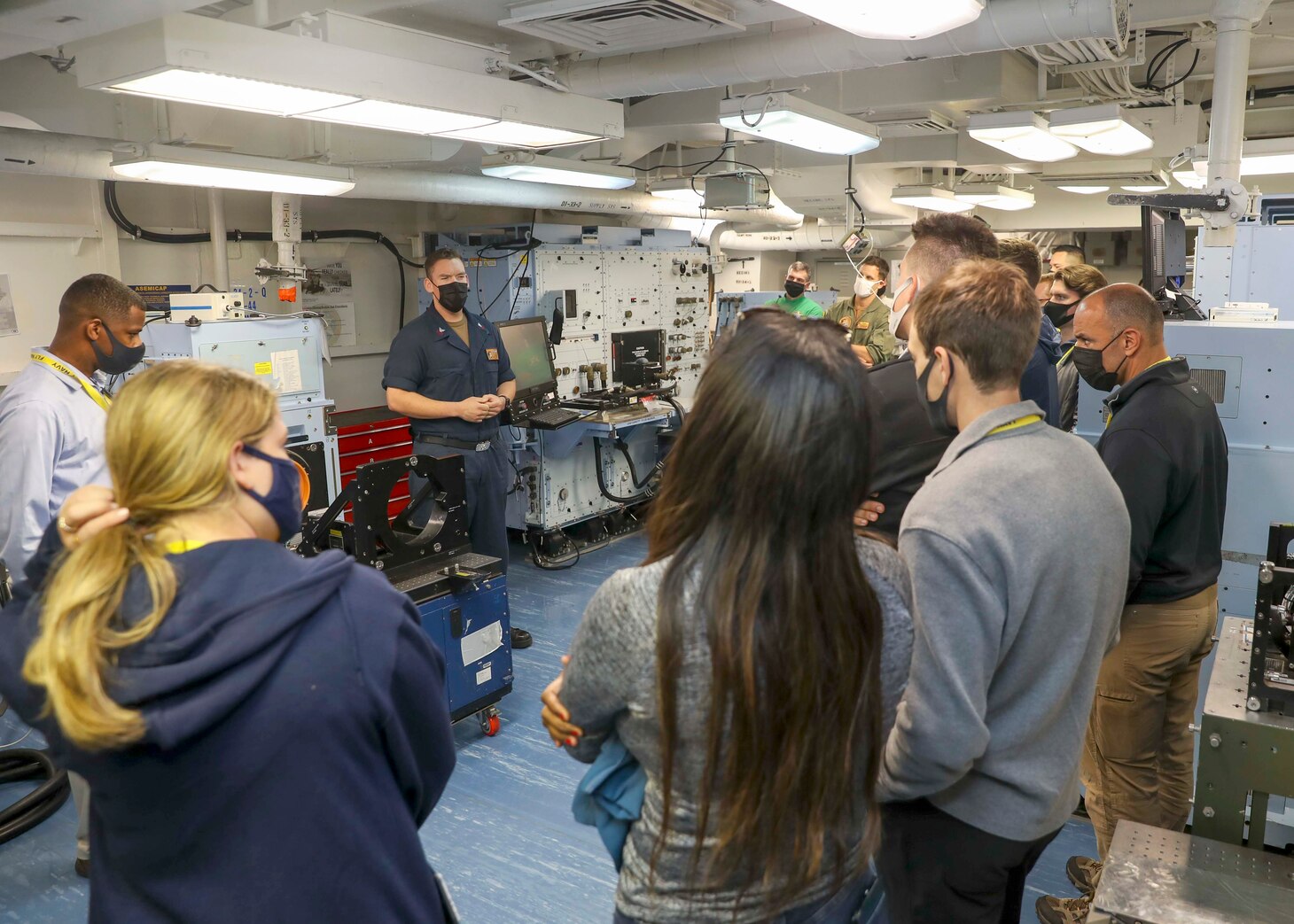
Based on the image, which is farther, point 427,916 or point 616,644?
point 427,916

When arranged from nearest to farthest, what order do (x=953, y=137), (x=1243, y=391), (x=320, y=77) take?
(x=320, y=77)
(x=1243, y=391)
(x=953, y=137)

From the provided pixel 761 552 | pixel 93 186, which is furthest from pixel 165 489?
pixel 93 186

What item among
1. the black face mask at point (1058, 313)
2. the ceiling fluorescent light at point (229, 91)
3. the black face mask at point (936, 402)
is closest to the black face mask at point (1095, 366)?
the black face mask at point (936, 402)

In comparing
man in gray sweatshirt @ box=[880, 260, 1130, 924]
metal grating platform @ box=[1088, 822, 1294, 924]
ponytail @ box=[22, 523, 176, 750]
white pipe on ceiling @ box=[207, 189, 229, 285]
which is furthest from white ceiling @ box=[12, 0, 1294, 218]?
metal grating platform @ box=[1088, 822, 1294, 924]

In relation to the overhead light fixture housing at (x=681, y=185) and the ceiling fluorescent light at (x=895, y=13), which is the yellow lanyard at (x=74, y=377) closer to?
the ceiling fluorescent light at (x=895, y=13)

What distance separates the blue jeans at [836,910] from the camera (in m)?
1.27

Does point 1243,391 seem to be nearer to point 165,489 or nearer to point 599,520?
point 165,489

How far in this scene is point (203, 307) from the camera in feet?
15.9

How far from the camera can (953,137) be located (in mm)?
7227

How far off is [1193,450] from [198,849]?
2.48 meters

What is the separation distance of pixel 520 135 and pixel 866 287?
10.1 feet

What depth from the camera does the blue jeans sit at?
1.27 meters

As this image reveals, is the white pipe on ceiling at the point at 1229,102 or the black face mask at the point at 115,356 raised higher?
the white pipe on ceiling at the point at 1229,102

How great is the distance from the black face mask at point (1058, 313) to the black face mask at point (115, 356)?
394 centimetres
